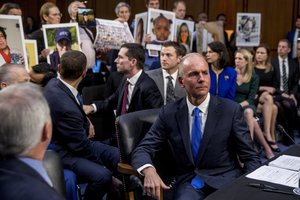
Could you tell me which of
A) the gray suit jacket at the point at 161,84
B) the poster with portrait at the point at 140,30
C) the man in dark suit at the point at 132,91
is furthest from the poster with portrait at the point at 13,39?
the poster with portrait at the point at 140,30

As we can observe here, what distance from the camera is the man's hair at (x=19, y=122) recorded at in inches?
50.1

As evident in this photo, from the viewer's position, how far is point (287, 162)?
2283 millimetres

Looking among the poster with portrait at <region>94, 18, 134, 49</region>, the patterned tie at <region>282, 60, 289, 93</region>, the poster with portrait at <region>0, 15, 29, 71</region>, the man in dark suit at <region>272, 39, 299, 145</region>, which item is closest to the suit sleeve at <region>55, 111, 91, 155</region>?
the poster with portrait at <region>0, 15, 29, 71</region>

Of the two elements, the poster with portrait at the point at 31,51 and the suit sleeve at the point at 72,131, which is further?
the poster with portrait at the point at 31,51

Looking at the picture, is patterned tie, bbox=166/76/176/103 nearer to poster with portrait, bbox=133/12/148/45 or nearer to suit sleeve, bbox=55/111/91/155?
poster with portrait, bbox=133/12/148/45

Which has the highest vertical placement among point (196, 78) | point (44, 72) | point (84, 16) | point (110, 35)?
point (84, 16)

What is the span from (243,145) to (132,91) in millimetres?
1472

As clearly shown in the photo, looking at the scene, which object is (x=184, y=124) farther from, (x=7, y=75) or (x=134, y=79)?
(x=134, y=79)

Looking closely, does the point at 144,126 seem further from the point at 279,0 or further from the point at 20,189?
the point at 279,0

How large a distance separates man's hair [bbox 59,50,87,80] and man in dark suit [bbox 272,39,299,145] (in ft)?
11.6

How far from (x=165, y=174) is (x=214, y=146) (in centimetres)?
47

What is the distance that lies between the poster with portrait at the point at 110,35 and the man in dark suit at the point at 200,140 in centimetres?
234

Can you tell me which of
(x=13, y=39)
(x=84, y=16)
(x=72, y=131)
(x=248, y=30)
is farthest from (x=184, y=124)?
(x=248, y=30)

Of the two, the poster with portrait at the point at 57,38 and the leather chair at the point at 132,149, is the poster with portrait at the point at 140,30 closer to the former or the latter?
the poster with portrait at the point at 57,38
